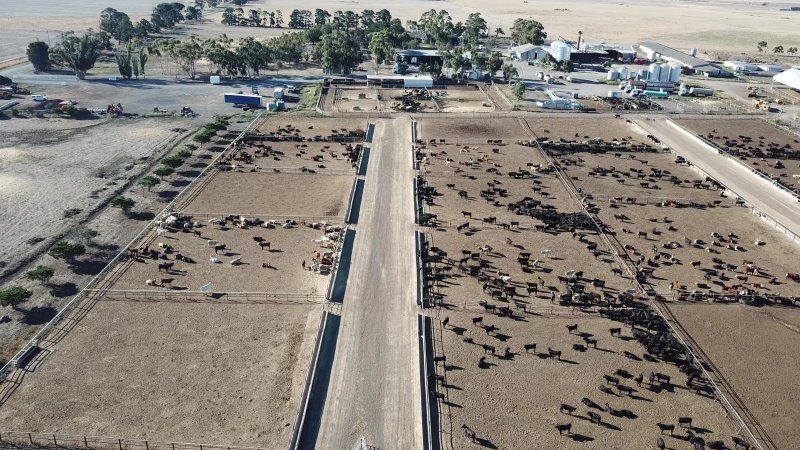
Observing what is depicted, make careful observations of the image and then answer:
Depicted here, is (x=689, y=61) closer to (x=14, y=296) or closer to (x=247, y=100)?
(x=247, y=100)

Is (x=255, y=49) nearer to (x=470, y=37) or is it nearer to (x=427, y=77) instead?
(x=427, y=77)

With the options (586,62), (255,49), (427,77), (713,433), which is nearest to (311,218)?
(713,433)

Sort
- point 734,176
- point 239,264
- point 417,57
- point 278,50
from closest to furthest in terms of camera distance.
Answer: point 239,264, point 734,176, point 278,50, point 417,57

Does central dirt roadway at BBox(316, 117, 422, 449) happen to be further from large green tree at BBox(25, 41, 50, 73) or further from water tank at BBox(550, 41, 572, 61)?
large green tree at BBox(25, 41, 50, 73)

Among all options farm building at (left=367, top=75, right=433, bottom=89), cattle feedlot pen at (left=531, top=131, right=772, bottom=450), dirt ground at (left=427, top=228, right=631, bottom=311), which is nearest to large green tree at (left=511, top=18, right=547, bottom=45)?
farm building at (left=367, top=75, right=433, bottom=89)

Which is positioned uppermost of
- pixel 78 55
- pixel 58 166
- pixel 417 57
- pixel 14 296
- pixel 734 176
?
pixel 417 57

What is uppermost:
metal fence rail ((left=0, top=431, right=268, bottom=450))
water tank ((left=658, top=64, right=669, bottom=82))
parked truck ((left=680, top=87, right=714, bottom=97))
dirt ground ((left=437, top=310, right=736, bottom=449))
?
water tank ((left=658, top=64, right=669, bottom=82))

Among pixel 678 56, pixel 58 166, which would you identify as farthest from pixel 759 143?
pixel 58 166
